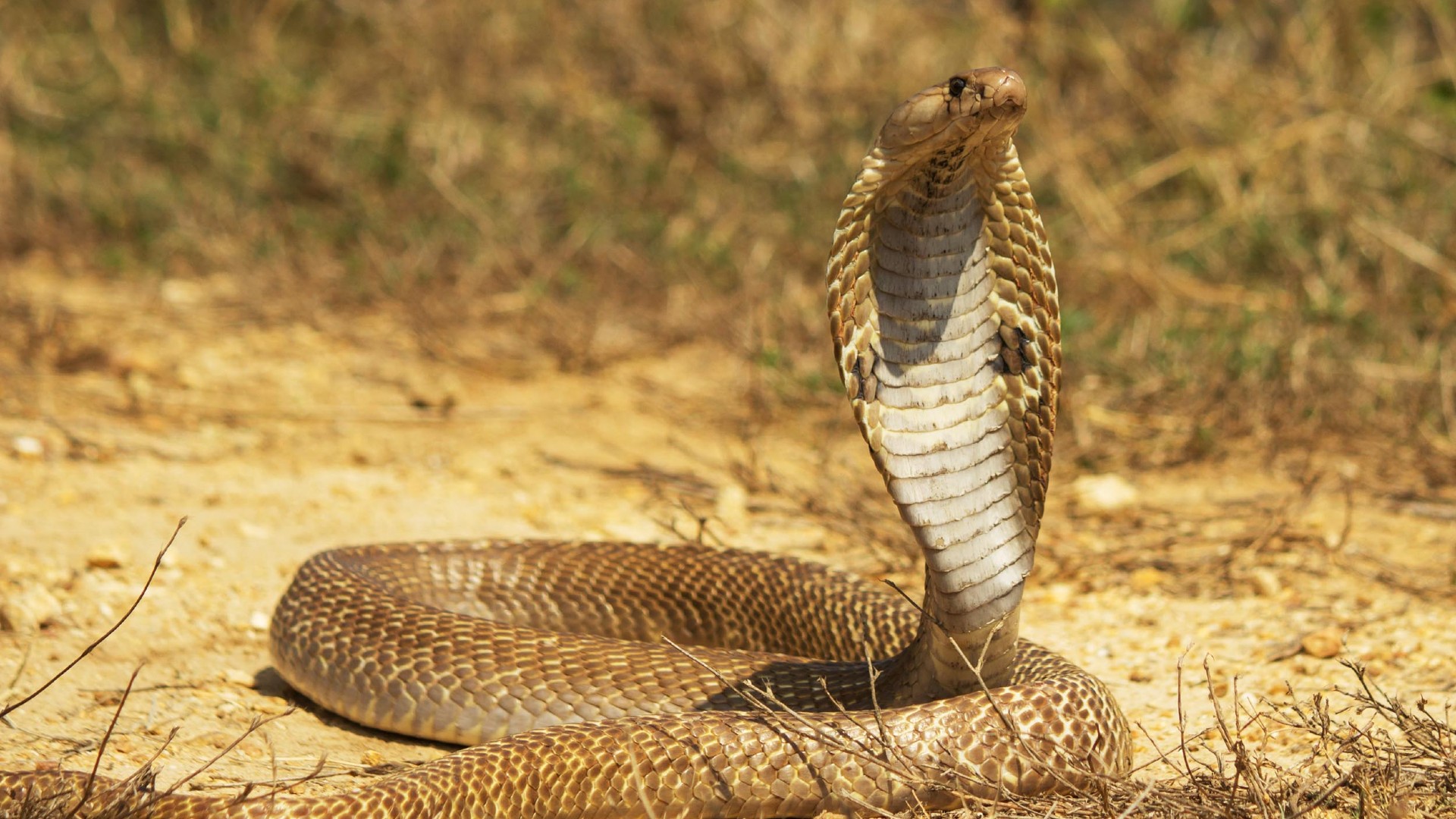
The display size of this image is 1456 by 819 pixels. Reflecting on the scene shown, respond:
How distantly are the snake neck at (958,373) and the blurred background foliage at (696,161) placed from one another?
131 inches

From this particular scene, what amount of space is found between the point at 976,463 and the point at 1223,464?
117 inches

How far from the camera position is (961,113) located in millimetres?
2666

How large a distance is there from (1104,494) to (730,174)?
4.00 meters

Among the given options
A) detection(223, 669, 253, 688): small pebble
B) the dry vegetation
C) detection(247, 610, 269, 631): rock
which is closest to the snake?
detection(223, 669, 253, 688): small pebble

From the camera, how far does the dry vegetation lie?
265 inches

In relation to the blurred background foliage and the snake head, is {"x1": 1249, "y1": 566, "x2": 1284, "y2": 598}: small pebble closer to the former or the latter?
the blurred background foliage

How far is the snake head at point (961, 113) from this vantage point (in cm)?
265

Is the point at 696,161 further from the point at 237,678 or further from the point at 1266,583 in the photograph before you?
the point at 237,678

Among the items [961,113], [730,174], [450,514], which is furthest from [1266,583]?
[730,174]

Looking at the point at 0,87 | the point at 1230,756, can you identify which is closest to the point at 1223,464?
the point at 1230,756

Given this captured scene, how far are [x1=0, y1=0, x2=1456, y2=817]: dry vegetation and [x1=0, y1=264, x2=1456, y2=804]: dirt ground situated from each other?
0.25m

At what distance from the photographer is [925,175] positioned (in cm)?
288

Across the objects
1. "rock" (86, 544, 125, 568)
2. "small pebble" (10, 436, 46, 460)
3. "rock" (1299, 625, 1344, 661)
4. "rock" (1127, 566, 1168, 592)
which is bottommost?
"rock" (86, 544, 125, 568)

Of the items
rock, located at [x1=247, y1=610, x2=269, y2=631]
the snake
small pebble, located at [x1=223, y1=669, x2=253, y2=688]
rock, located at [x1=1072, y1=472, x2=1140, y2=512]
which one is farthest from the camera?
rock, located at [x1=1072, y1=472, x2=1140, y2=512]
